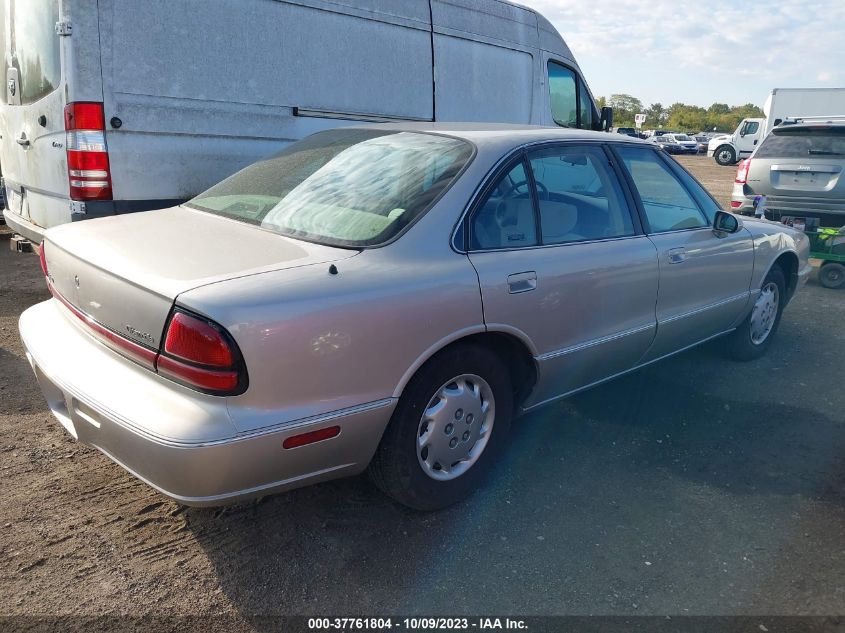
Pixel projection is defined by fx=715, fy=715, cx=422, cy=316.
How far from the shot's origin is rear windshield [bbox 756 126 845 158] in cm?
779

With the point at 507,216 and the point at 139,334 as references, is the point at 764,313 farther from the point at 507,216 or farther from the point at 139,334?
the point at 139,334

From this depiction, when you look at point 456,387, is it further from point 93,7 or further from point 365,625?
point 93,7

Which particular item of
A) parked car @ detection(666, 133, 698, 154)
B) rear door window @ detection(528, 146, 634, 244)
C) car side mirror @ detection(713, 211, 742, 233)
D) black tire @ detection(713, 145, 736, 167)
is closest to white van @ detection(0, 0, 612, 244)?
rear door window @ detection(528, 146, 634, 244)

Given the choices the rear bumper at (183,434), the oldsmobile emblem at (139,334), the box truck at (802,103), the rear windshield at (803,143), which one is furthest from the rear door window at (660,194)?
A: the box truck at (802,103)

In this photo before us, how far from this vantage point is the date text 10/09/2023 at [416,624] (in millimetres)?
2344

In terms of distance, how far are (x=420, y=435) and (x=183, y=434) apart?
3.20 feet

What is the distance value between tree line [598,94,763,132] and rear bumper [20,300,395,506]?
76674 mm

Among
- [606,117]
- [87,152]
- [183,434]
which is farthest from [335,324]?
[606,117]

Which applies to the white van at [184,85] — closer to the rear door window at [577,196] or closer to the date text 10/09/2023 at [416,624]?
the rear door window at [577,196]

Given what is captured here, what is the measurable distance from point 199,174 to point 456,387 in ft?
9.93

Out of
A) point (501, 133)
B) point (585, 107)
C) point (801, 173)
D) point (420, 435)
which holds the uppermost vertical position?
point (585, 107)

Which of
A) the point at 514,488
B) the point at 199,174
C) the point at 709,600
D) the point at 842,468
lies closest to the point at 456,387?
the point at 514,488

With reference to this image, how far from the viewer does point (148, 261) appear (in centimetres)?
251

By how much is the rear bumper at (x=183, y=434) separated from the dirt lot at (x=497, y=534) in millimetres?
395
